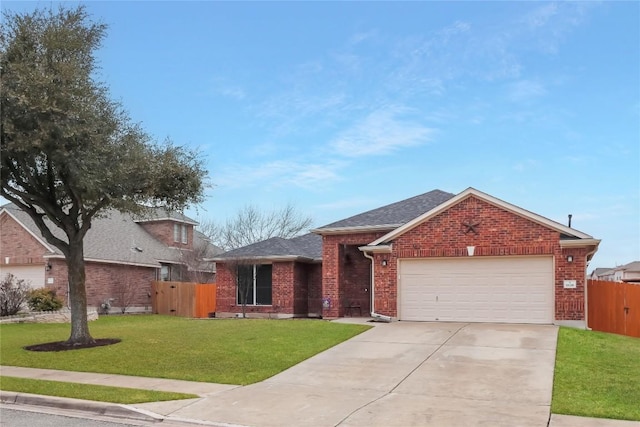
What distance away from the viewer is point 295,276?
81.0 feet

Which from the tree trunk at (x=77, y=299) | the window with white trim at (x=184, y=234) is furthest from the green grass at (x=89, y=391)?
the window with white trim at (x=184, y=234)

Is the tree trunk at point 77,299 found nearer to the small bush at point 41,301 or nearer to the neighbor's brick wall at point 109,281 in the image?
the small bush at point 41,301

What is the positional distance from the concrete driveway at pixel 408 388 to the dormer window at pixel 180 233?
78.8 ft

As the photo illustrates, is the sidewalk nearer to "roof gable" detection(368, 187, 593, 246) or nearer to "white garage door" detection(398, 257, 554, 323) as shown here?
"white garage door" detection(398, 257, 554, 323)

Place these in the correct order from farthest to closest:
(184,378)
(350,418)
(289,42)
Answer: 1. (289,42)
2. (184,378)
3. (350,418)

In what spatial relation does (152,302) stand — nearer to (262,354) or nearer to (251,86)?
(251,86)

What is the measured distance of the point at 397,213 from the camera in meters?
22.9

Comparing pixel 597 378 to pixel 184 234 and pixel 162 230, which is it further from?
pixel 184 234

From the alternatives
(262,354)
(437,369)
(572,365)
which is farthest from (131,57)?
(572,365)

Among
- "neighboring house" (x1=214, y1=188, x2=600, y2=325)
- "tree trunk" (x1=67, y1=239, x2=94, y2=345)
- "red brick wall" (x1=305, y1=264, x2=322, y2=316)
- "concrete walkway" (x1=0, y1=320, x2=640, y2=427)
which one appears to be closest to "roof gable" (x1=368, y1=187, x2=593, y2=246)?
"neighboring house" (x1=214, y1=188, x2=600, y2=325)

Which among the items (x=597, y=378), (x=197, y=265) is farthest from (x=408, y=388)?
(x=197, y=265)

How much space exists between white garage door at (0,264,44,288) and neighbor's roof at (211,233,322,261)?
27.5ft

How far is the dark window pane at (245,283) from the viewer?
2564cm

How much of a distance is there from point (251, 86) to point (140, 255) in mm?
16376
